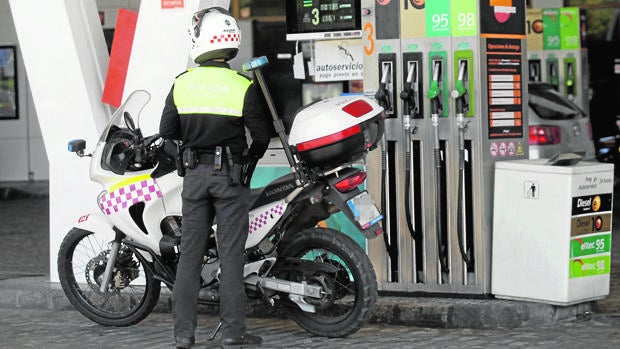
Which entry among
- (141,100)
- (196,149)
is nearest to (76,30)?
(141,100)

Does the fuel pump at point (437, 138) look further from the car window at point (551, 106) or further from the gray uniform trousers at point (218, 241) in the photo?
the car window at point (551, 106)

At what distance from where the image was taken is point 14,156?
20250 mm

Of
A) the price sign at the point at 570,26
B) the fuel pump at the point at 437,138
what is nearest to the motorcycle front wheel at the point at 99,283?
the fuel pump at the point at 437,138

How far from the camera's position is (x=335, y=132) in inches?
299

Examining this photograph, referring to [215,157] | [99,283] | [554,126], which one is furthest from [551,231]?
[554,126]

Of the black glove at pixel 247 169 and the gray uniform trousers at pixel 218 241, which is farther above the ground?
the black glove at pixel 247 169

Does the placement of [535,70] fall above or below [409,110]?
above

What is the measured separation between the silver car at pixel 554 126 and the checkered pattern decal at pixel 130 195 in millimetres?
7305

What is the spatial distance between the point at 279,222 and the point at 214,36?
1.16m

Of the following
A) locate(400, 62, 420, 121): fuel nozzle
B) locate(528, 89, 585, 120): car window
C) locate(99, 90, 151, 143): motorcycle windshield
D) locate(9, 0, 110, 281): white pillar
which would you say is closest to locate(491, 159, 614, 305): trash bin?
locate(400, 62, 420, 121): fuel nozzle

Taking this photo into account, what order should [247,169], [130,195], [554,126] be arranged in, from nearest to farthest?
[247,169] → [130,195] → [554,126]

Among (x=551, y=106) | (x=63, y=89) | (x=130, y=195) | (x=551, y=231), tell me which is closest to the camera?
(x=130, y=195)

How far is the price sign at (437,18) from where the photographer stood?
8648 mm

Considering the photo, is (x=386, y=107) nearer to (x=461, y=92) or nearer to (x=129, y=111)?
(x=461, y=92)
